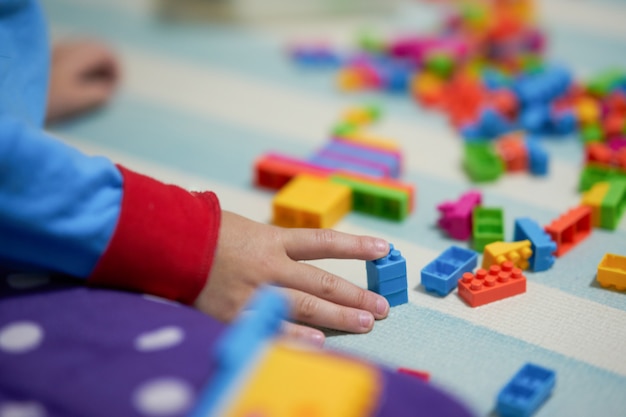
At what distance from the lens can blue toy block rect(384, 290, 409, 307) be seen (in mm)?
721

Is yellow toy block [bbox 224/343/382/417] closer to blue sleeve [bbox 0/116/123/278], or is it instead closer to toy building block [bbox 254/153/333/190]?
blue sleeve [bbox 0/116/123/278]

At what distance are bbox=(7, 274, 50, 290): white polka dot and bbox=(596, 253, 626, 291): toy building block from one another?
0.54m

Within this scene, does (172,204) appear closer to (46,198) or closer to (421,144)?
(46,198)

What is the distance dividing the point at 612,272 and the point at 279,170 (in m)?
0.43

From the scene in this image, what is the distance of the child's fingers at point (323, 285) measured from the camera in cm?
67

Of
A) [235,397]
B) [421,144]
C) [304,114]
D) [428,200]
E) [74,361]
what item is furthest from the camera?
[304,114]

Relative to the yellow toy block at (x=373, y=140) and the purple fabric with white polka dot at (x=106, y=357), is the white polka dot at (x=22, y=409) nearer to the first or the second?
the purple fabric with white polka dot at (x=106, y=357)

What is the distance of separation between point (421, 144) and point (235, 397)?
2.39 feet

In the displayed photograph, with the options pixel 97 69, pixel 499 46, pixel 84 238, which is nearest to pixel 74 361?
pixel 84 238

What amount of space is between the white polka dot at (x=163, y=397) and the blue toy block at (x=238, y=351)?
3 centimetres

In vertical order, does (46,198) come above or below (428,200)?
above

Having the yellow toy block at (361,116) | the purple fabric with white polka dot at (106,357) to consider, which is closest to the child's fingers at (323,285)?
the purple fabric with white polka dot at (106,357)

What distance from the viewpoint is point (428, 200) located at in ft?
3.08

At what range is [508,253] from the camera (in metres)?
0.76
